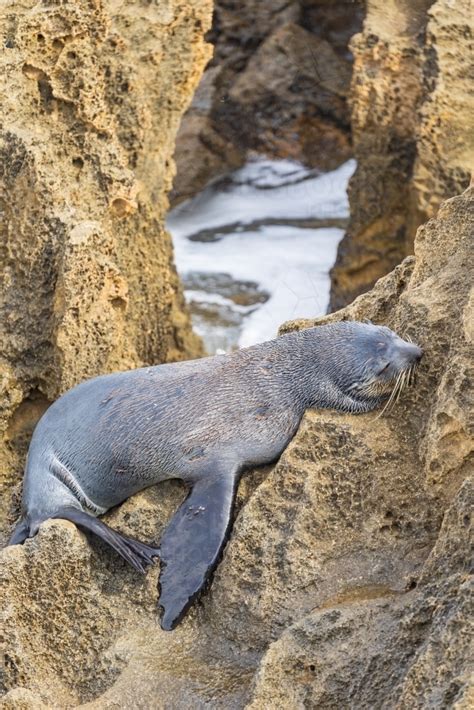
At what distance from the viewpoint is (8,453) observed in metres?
6.01

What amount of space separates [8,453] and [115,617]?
71.9 inches

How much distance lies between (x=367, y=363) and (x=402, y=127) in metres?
4.77

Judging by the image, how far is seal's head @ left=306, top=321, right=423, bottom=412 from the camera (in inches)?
180

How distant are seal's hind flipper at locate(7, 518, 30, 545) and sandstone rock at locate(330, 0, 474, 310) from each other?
4505mm

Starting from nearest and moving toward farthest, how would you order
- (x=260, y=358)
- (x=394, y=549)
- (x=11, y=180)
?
1. (x=394, y=549)
2. (x=260, y=358)
3. (x=11, y=180)

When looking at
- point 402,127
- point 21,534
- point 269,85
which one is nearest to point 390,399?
point 21,534

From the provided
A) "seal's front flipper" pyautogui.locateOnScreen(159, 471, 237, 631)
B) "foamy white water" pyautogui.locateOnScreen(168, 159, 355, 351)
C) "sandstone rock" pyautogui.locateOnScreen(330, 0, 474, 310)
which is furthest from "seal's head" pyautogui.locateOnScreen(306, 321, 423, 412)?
"foamy white water" pyautogui.locateOnScreen(168, 159, 355, 351)

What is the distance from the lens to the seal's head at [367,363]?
4.57m

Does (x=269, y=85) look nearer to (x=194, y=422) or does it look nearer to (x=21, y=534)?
(x=194, y=422)

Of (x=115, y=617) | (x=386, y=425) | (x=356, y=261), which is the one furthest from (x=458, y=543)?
(x=356, y=261)

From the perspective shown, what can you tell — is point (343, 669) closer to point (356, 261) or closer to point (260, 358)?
point (260, 358)

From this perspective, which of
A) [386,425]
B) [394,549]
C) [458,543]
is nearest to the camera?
[458,543]

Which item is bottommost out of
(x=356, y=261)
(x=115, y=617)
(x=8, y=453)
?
(x=356, y=261)

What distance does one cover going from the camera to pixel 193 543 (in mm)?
4441
